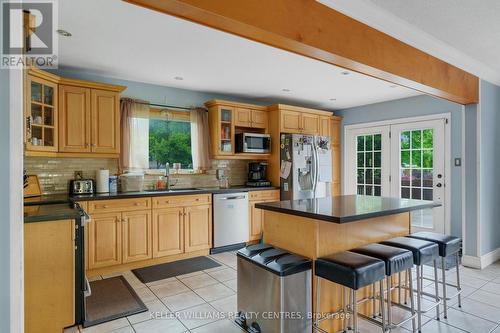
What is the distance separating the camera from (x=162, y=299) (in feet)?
9.56

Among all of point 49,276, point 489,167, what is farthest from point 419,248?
point 49,276

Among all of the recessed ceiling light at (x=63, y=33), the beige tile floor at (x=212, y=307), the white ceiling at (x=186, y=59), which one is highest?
the white ceiling at (x=186, y=59)

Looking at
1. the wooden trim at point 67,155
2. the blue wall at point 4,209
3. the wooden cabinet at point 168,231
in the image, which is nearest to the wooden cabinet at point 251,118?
the wooden cabinet at point 168,231

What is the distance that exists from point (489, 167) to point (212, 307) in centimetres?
396

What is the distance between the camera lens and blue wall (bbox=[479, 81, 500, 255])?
12.5 ft

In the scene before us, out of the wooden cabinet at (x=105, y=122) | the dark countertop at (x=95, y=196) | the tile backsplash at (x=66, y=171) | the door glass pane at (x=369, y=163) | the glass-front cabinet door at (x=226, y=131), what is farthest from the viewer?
the door glass pane at (x=369, y=163)

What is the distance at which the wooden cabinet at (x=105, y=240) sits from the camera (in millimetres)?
3414

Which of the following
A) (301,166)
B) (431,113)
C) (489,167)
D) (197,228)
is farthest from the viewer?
(301,166)

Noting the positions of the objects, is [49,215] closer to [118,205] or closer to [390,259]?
[118,205]

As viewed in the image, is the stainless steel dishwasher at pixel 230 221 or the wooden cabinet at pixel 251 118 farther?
the wooden cabinet at pixel 251 118

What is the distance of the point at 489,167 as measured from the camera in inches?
155

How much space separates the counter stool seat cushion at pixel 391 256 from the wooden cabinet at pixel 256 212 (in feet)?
8.32

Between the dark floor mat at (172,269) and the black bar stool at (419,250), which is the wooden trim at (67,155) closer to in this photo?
the dark floor mat at (172,269)

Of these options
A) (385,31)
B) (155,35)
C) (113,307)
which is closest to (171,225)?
(113,307)
